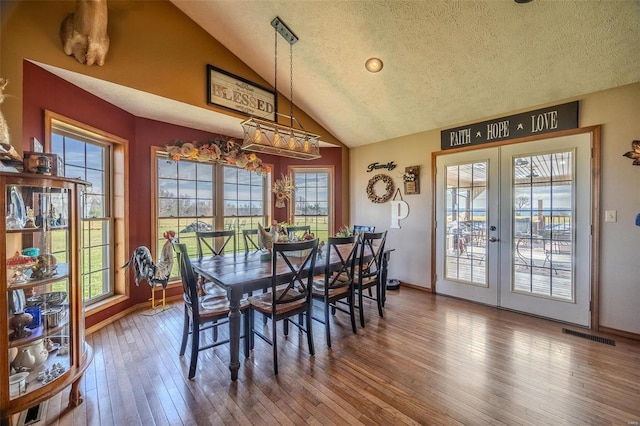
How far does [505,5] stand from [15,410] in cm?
455

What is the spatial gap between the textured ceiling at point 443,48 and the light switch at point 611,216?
4.37 feet

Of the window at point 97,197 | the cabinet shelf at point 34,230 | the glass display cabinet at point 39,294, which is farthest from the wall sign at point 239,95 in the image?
the cabinet shelf at point 34,230

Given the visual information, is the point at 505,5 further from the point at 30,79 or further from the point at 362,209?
the point at 30,79

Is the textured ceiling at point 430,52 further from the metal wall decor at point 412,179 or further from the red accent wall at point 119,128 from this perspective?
the metal wall decor at point 412,179

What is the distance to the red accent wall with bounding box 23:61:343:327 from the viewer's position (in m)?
2.21

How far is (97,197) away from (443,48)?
425 centimetres

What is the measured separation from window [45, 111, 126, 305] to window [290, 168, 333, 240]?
2.81 meters

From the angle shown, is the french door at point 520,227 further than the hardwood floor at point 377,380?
Yes

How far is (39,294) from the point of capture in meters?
1.89

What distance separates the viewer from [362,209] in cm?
509

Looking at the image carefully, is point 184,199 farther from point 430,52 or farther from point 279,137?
point 430,52

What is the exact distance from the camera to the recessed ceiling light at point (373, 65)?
3025 millimetres

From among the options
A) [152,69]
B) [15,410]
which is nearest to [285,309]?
[15,410]

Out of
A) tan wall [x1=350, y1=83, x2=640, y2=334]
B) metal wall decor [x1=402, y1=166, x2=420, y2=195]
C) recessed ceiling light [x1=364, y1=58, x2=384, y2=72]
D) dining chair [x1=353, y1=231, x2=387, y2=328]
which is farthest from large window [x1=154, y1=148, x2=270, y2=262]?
tan wall [x1=350, y1=83, x2=640, y2=334]
